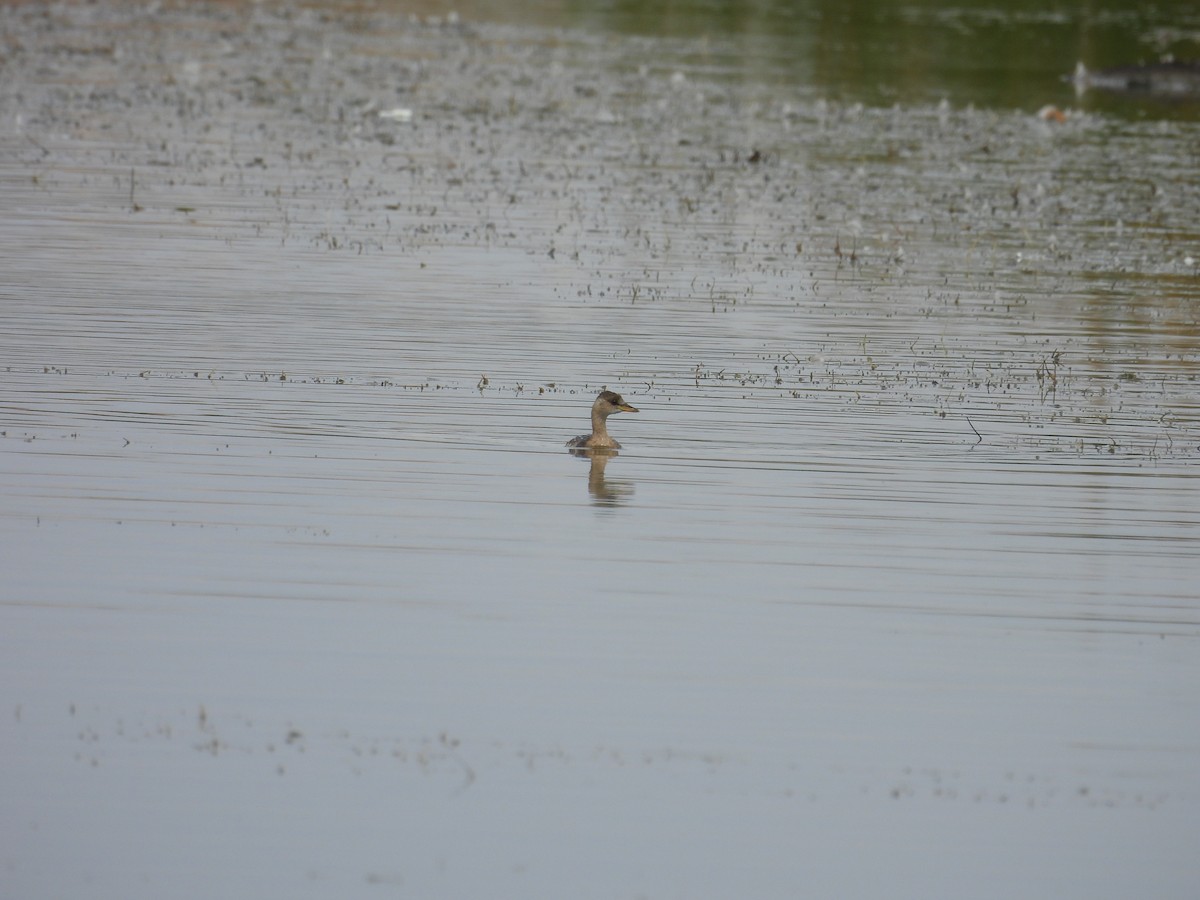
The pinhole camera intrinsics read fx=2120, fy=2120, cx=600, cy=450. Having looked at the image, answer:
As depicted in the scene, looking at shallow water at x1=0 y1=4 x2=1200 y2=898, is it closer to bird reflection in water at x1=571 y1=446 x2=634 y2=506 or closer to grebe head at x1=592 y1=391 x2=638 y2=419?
bird reflection in water at x1=571 y1=446 x2=634 y2=506

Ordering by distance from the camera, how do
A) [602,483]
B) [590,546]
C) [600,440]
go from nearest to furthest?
[590,546] < [602,483] < [600,440]

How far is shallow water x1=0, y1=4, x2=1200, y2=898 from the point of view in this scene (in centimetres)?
927

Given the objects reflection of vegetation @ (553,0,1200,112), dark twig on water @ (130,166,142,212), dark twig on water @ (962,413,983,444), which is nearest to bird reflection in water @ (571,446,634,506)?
dark twig on water @ (962,413,983,444)

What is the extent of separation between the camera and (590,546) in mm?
13516

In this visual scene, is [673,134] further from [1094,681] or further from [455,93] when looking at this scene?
[1094,681]

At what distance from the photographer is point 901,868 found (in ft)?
29.6

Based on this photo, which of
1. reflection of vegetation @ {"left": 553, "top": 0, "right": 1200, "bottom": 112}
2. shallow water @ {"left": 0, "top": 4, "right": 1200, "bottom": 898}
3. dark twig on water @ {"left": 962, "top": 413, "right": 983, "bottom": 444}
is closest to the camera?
shallow water @ {"left": 0, "top": 4, "right": 1200, "bottom": 898}

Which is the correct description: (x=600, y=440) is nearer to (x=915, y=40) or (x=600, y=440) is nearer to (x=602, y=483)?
(x=602, y=483)

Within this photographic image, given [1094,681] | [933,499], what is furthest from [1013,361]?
[1094,681]

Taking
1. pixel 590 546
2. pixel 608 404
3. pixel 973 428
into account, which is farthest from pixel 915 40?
pixel 590 546

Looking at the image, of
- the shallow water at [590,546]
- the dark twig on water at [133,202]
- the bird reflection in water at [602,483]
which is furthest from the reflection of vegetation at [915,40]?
the bird reflection in water at [602,483]

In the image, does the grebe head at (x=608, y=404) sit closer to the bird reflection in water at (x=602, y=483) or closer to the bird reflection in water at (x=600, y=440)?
the bird reflection in water at (x=600, y=440)

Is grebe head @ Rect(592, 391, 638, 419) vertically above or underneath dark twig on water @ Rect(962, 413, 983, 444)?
above

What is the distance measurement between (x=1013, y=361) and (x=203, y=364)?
7.76 metres
